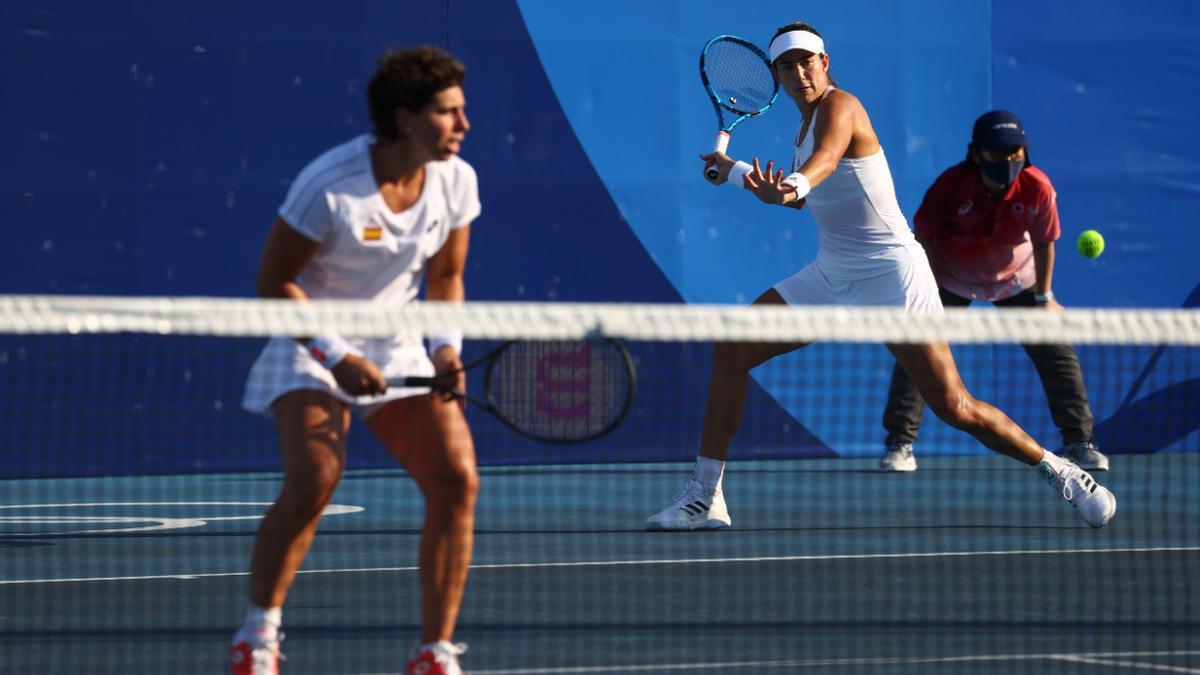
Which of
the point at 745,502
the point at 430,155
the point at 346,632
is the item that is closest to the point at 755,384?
the point at 745,502

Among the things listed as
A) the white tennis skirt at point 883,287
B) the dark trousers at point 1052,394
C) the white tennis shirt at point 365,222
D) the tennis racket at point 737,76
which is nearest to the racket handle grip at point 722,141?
the white tennis skirt at point 883,287

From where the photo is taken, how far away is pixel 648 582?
19.2 ft

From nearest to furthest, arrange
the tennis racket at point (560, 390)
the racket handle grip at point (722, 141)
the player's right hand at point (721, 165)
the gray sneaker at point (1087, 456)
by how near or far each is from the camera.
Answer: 1. the tennis racket at point (560, 390)
2. the player's right hand at point (721, 165)
3. the racket handle grip at point (722, 141)
4. the gray sneaker at point (1087, 456)

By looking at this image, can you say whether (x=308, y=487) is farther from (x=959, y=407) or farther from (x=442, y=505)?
(x=959, y=407)

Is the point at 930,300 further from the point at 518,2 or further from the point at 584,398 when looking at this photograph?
the point at 518,2

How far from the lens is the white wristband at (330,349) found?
3881 mm

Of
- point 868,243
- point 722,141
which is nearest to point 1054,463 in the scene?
point 868,243

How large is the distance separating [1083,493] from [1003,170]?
2.65 metres

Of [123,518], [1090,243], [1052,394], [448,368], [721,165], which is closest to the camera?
[448,368]

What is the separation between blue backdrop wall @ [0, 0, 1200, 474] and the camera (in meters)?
9.43

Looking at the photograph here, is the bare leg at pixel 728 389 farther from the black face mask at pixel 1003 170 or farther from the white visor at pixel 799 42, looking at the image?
the black face mask at pixel 1003 170

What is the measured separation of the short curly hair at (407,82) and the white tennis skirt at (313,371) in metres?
0.41

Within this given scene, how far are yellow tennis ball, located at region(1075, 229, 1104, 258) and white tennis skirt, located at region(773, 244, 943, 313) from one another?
3.91 meters

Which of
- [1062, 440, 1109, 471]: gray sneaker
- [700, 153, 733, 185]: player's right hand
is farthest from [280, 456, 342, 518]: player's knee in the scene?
[1062, 440, 1109, 471]: gray sneaker
